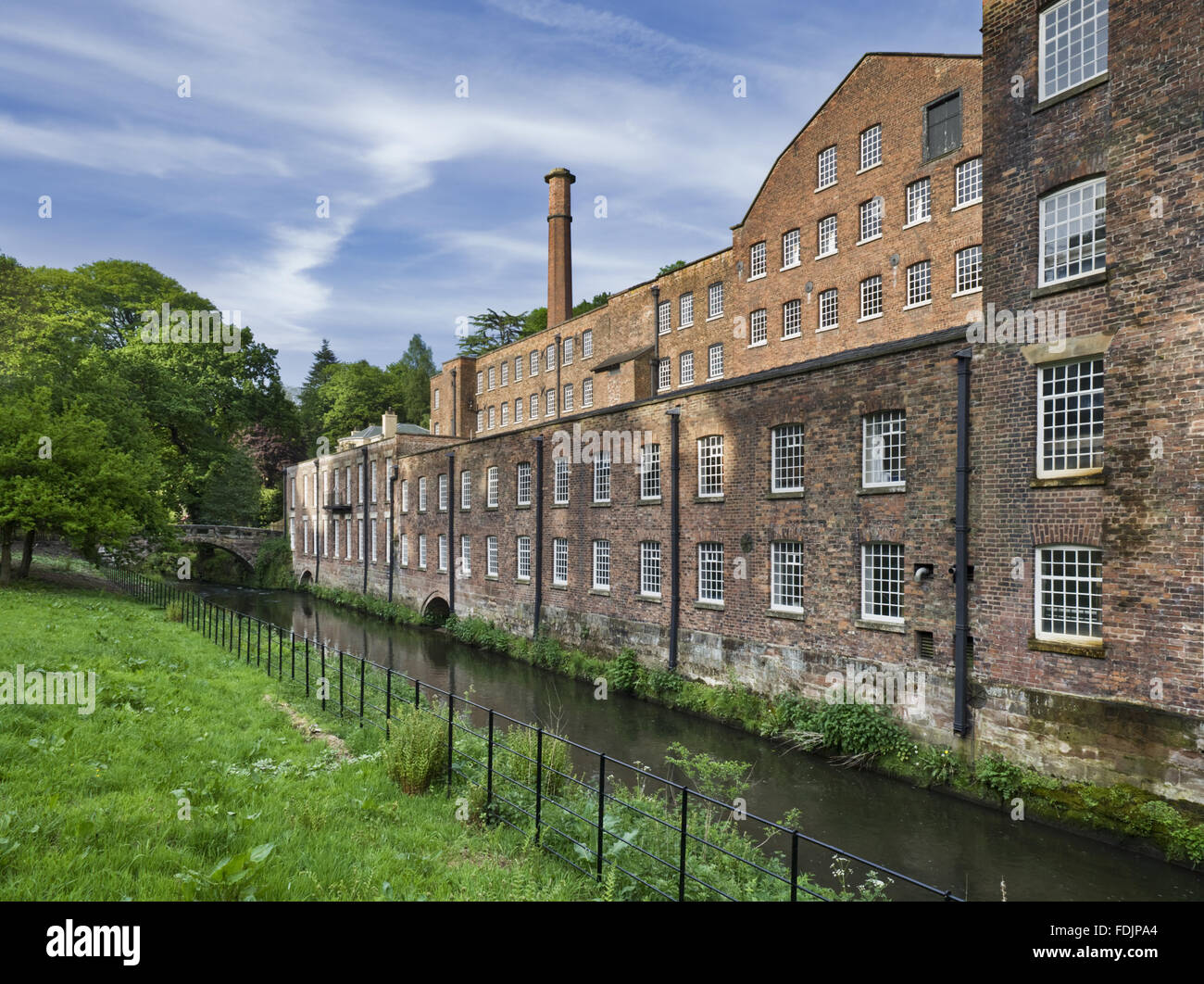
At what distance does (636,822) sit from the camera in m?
8.21

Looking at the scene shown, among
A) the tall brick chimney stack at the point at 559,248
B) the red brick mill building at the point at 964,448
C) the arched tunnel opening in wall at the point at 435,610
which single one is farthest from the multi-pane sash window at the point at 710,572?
the tall brick chimney stack at the point at 559,248

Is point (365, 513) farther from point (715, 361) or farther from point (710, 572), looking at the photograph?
point (710, 572)

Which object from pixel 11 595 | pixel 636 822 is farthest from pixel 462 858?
pixel 11 595

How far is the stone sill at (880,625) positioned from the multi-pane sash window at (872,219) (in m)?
16.2

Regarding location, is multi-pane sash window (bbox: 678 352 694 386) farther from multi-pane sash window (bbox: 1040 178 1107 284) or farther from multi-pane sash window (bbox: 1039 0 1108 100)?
multi-pane sash window (bbox: 1040 178 1107 284)

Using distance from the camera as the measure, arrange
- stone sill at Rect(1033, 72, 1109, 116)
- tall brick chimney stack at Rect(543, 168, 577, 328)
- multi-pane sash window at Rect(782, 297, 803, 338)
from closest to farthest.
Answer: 1. stone sill at Rect(1033, 72, 1109, 116)
2. multi-pane sash window at Rect(782, 297, 803, 338)
3. tall brick chimney stack at Rect(543, 168, 577, 328)

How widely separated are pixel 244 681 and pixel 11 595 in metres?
12.1

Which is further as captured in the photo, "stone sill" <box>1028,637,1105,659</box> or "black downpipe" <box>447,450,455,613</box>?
"black downpipe" <box>447,450,455,613</box>

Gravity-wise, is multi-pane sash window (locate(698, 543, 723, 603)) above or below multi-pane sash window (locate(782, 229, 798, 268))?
below

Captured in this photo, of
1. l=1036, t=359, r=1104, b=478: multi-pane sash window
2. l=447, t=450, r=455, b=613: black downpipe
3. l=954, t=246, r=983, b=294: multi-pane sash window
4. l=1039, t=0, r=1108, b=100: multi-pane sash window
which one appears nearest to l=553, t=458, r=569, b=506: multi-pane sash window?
l=447, t=450, r=455, b=613: black downpipe

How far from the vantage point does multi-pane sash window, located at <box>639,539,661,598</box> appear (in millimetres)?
20375

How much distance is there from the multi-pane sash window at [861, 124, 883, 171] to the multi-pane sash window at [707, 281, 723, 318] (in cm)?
815
